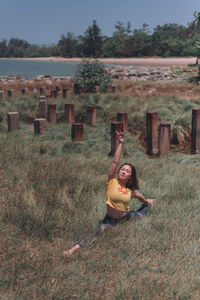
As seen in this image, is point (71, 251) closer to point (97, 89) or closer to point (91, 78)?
point (97, 89)

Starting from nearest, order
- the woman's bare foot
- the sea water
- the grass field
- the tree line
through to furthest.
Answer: the grass field < the woman's bare foot < the sea water < the tree line

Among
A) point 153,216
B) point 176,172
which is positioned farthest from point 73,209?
point 176,172

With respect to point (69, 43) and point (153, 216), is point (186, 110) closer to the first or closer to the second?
point (153, 216)

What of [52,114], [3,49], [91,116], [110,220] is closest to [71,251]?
[110,220]

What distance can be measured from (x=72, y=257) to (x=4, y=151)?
12.5 feet

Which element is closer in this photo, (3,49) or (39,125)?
(39,125)

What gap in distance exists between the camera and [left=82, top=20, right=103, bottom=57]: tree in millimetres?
78812

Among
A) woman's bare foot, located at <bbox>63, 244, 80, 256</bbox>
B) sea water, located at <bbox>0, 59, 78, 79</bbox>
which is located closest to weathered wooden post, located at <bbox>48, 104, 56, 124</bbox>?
woman's bare foot, located at <bbox>63, 244, 80, 256</bbox>

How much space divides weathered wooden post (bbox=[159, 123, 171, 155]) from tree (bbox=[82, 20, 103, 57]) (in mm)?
71747

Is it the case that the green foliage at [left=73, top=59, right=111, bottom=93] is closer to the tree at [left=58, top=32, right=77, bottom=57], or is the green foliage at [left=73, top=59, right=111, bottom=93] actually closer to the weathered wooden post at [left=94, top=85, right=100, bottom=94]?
the weathered wooden post at [left=94, top=85, right=100, bottom=94]

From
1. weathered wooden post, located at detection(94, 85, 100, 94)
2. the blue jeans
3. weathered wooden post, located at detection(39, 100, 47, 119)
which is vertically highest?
weathered wooden post, located at detection(94, 85, 100, 94)

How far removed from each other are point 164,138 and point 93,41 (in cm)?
7524

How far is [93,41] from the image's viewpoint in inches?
3115

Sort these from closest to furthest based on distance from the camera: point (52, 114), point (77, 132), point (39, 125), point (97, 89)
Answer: point (77, 132), point (39, 125), point (52, 114), point (97, 89)
